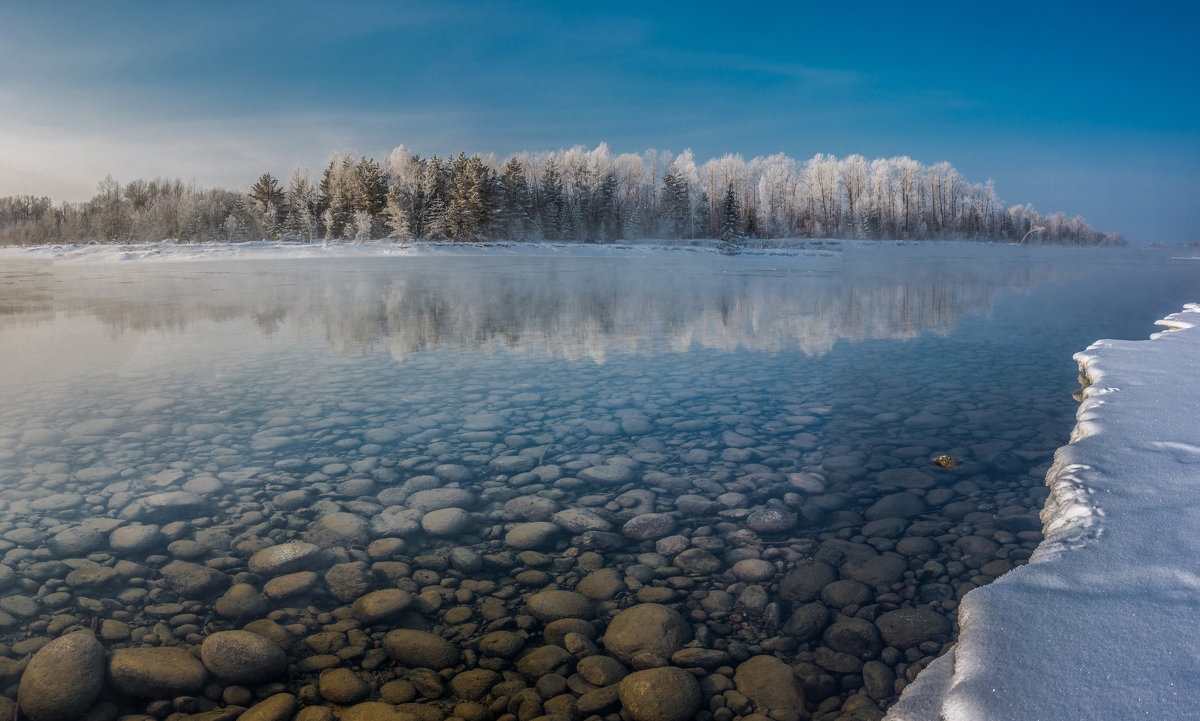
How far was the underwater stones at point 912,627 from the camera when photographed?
113 inches

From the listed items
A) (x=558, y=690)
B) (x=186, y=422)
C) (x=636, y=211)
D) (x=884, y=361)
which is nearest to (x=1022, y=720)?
(x=558, y=690)

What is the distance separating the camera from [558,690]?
2590 millimetres

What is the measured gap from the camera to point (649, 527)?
12.7 ft

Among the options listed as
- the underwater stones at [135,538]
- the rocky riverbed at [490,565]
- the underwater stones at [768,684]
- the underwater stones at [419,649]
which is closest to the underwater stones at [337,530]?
the rocky riverbed at [490,565]

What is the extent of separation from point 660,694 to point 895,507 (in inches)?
89.9

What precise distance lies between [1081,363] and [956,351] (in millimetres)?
1742

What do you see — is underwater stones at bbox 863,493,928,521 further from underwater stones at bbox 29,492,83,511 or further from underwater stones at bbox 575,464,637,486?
underwater stones at bbox 29,492,83,511

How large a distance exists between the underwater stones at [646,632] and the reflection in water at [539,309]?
5.96m

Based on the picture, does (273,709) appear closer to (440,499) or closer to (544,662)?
(544,662)

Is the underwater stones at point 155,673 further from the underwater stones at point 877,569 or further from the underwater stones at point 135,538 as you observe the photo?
the underwater stones at point 877,569

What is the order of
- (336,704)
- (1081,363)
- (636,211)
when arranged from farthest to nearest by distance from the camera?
(636,211) < (1081,363) < (336,704)

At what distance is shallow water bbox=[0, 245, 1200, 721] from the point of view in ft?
9.84

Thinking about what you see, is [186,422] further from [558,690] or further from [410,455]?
[558,690]

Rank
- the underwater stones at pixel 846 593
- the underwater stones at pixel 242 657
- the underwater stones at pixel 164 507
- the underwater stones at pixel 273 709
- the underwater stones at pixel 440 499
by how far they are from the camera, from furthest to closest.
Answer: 1. the underwater stones at pixel 440 499
2. the underwater stones at pixel 164 507
3. the underwater stones at pixel 846 593
4. the underwater stones at pixel 242 657
5. the underwater stones at pixel 273 709
